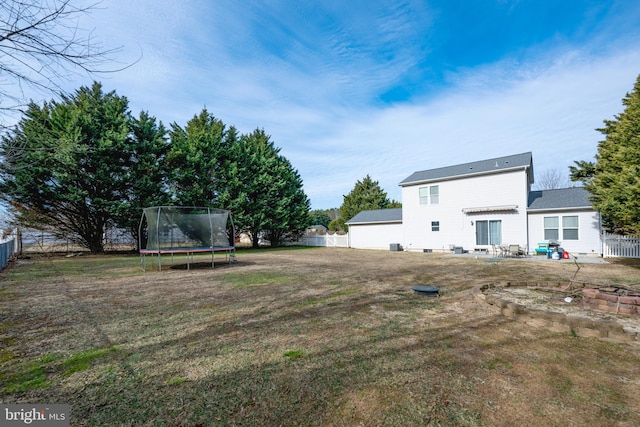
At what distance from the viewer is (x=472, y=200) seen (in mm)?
17125

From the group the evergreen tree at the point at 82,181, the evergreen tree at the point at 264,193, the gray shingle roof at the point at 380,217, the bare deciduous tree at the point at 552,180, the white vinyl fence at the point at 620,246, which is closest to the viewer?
the white vinyl fence at the point at 620,246

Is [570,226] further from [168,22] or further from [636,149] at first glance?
[168,22]

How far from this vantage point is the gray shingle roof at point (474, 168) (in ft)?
52.3

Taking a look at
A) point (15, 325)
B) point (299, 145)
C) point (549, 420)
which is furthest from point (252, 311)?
point (299, 145)

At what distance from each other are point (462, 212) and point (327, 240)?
1275 centimetres

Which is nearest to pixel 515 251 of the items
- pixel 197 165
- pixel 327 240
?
pixel 327 240

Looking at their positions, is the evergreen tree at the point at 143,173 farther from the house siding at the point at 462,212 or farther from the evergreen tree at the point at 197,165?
the house siding at the point at 462,212

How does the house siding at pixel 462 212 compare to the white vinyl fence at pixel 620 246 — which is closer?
the white vinyl fence at pixel 620 246

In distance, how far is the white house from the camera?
1423cm

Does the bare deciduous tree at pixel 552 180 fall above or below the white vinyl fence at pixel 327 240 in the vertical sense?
above

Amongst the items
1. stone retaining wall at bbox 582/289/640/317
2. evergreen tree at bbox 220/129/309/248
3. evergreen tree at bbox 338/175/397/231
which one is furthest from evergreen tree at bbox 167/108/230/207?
stone retaining wall at bbox 582/289/640/317

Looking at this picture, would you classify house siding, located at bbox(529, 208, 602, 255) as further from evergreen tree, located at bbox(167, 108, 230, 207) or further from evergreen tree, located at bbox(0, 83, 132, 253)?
evergreen tree, located at bbox(0, 83, 132, 253)

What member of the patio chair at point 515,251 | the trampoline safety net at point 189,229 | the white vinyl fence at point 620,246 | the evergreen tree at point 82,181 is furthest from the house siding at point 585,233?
the evergreen tree at point 82,181

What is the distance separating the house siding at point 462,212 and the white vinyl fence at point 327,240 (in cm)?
653
